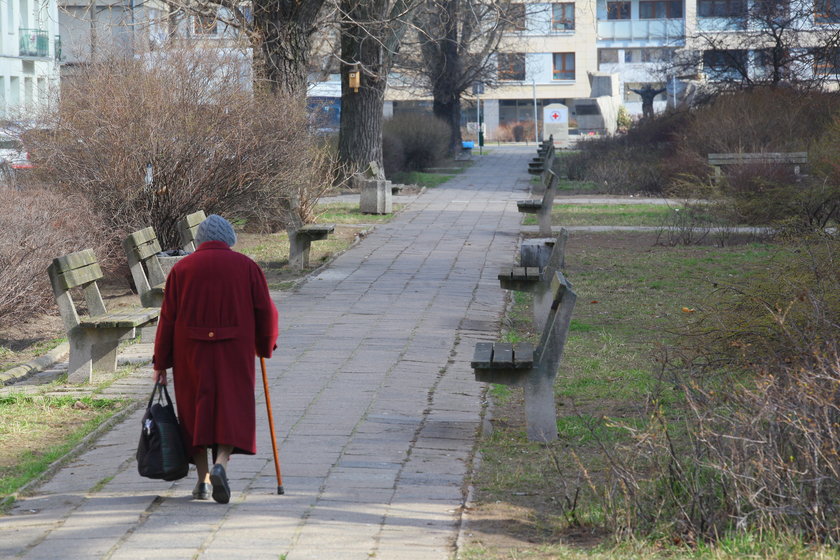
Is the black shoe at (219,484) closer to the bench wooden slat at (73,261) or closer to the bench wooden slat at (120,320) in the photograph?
the bench wooden slat at (120,320)

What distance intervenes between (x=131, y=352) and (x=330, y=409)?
2.82 meters

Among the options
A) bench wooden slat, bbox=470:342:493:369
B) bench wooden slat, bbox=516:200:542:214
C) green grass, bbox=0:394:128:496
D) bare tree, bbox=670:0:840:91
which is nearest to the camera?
green grass, bbox=0:394:128:496

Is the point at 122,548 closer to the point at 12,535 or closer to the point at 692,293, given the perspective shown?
the point at 12,535

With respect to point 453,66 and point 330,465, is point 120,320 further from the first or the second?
point 453,66

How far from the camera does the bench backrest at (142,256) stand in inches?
394

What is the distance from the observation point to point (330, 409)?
727 cm

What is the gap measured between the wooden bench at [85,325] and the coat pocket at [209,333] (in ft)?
8.95

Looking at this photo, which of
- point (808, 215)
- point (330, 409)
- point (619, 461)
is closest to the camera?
point (619, 461)

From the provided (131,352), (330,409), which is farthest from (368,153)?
(330,409)

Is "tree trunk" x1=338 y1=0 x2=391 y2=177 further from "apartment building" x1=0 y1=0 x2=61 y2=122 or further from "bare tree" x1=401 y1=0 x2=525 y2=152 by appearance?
"apartment building" x1=0 y1=0 x2=61 y2=122

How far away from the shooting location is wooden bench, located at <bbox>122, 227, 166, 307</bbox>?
958 centimetres

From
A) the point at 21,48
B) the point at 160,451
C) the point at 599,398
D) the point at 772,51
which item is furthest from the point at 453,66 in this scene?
the point at 160,451

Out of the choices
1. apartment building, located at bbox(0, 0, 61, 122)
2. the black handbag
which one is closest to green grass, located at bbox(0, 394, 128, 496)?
the black handbag

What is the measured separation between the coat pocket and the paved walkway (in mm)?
767
